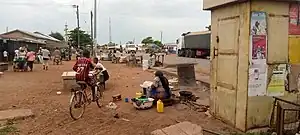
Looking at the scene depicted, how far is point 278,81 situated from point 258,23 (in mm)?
1203

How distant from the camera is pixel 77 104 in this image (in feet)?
23.8

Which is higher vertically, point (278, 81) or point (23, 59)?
point (23, 59)

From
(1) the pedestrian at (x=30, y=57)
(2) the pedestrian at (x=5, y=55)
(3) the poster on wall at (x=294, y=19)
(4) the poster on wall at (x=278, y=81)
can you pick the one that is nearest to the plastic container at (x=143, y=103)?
(4) the poster on wall at (x=278, y=81)

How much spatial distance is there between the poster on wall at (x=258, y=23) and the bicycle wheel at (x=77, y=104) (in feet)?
13.4

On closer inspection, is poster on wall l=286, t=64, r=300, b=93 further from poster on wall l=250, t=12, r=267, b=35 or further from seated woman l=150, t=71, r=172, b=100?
seated woman l=150, t=71, r=172, b=100

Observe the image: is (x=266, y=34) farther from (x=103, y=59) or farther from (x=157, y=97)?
(x=103, y=59)

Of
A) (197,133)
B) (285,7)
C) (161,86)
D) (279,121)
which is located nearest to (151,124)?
(197,133)

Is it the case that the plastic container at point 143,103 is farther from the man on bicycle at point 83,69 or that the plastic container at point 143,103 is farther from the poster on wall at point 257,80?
the poster on wall at point 257,80

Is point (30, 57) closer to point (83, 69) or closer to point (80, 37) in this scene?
point (83, 69)

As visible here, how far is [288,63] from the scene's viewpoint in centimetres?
598

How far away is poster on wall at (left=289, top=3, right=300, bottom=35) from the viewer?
5906 millimetres

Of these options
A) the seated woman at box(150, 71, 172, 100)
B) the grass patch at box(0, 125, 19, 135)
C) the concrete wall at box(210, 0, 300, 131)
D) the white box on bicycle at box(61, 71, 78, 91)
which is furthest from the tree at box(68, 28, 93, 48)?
the concrete wall at box(210, 0, 300, 131)

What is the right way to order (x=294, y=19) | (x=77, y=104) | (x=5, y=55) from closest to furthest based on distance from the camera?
1. (x=294, y=19)
2. (x=77, y=104)
3. (x=5, y=55)

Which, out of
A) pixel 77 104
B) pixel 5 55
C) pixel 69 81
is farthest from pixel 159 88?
pixel 5 55
